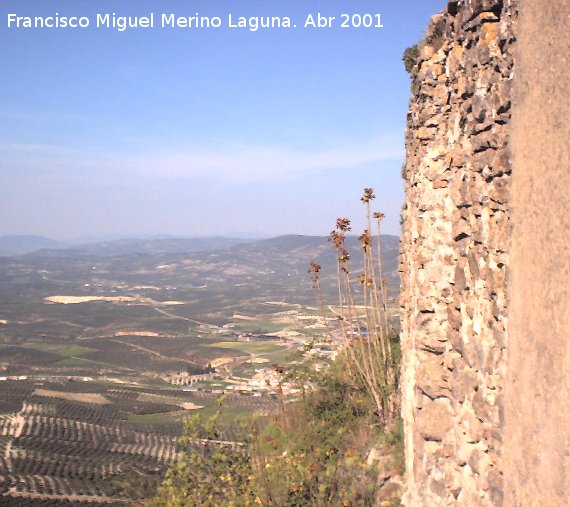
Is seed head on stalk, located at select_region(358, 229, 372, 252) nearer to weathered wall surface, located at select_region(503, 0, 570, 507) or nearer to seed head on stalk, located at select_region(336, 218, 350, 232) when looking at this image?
seed head on stalk, located at select_region(336, 218, 350, 232)

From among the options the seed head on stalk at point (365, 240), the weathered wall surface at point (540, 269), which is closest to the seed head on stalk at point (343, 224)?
the seed head on stalk at point (365, 240)

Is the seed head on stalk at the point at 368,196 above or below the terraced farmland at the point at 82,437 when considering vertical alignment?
above

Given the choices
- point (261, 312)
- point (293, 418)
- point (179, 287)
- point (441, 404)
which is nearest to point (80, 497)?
point (293, 418)

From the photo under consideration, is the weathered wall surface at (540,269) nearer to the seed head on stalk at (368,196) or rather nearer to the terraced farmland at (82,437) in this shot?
the seed head on stalk at (368,196)

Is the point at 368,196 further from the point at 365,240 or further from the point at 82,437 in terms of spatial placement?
the point at 82,437

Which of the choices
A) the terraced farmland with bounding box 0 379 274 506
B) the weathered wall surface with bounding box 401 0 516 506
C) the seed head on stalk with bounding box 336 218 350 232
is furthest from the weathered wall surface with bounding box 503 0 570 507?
the terraced farmland with bounding box 0 379 274 506

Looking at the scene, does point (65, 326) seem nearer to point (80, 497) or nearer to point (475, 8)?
point (80, 497)

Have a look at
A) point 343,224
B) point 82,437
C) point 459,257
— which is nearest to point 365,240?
point 343,224
